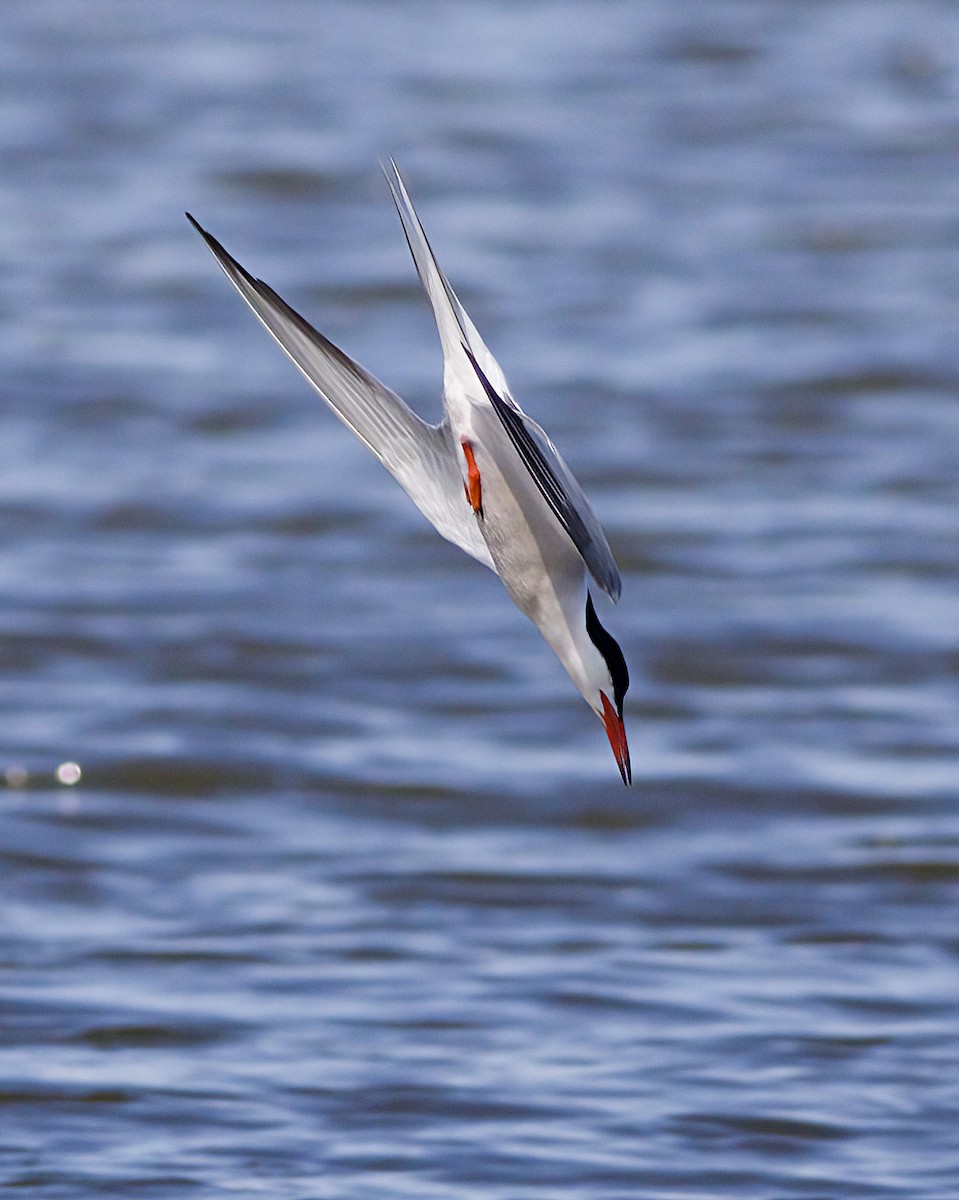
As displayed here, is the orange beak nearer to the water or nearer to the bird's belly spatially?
the bird's belly

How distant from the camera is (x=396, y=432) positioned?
375cm

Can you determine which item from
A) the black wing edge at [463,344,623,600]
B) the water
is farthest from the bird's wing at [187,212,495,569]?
the water

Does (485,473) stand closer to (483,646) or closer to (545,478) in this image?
(545,478)

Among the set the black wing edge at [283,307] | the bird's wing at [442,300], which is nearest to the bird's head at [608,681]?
the bird's wing at [442,300]

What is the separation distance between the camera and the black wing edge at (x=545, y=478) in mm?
3361

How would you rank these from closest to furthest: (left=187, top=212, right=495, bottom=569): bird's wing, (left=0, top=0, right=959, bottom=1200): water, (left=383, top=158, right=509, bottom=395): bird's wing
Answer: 1. (left=383, top=158, right=509, bottom=395): bird's wing
2. (left=187, top=212, right=495, bottom=569): bird's wing
3. (left=0, top=0, right=959, bottom=1200): water

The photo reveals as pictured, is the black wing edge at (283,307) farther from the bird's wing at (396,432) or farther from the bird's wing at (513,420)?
the bird's wing at (513,420)

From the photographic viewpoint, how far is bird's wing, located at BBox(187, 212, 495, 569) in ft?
11.7

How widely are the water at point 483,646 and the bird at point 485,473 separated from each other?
1442mm

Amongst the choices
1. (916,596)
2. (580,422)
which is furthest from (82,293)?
(916,596)

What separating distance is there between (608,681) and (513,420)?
63 cm

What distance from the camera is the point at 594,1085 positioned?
5.14 m

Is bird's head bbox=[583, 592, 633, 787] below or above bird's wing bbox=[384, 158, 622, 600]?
below

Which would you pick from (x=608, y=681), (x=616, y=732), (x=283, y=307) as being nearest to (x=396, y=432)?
(x=283, y=307)
